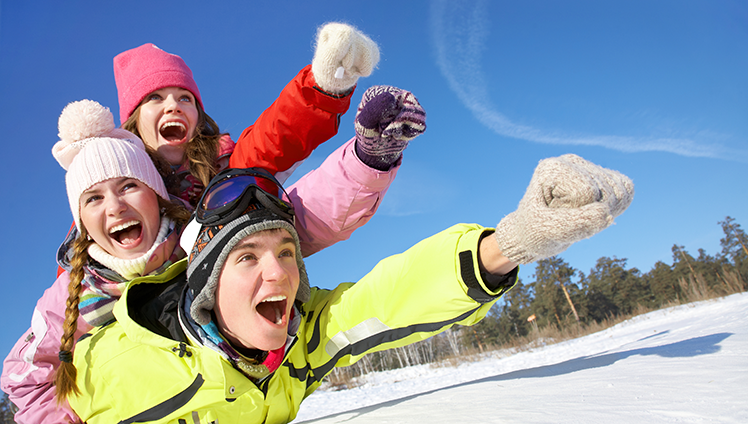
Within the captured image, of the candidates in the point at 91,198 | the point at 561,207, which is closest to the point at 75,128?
the point at 91,198

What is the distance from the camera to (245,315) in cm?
194

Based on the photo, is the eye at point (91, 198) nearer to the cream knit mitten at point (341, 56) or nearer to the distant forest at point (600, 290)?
the cream knit mitten at point (341, 56)

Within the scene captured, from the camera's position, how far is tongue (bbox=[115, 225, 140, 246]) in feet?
7.65

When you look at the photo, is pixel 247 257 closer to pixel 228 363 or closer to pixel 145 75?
pixel 228 363

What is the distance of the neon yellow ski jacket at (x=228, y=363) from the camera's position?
5.58 feet

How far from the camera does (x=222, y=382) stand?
1957mm

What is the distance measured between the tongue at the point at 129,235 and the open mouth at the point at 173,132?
861 millimetres

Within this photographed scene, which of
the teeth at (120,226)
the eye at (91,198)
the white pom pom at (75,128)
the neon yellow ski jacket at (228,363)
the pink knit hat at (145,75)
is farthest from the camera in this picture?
the pink knit hat at (145,75)

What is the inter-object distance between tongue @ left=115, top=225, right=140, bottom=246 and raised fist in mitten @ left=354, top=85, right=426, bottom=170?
159cm

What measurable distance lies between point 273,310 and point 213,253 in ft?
1.42

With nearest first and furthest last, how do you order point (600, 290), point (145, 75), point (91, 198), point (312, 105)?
point (312, 105) → point (91, 198) → point (145, 75) → point (600, 290)

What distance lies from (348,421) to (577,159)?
6.41ft

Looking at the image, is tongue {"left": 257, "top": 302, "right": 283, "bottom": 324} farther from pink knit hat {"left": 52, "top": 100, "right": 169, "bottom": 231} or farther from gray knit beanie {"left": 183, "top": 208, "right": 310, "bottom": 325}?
pink knit hat {"left": 52, "top": 100, "right": 169, "bottom": 231}

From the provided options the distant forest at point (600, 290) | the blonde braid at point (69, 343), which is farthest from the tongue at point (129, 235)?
the distant forest at point (600, 290)
